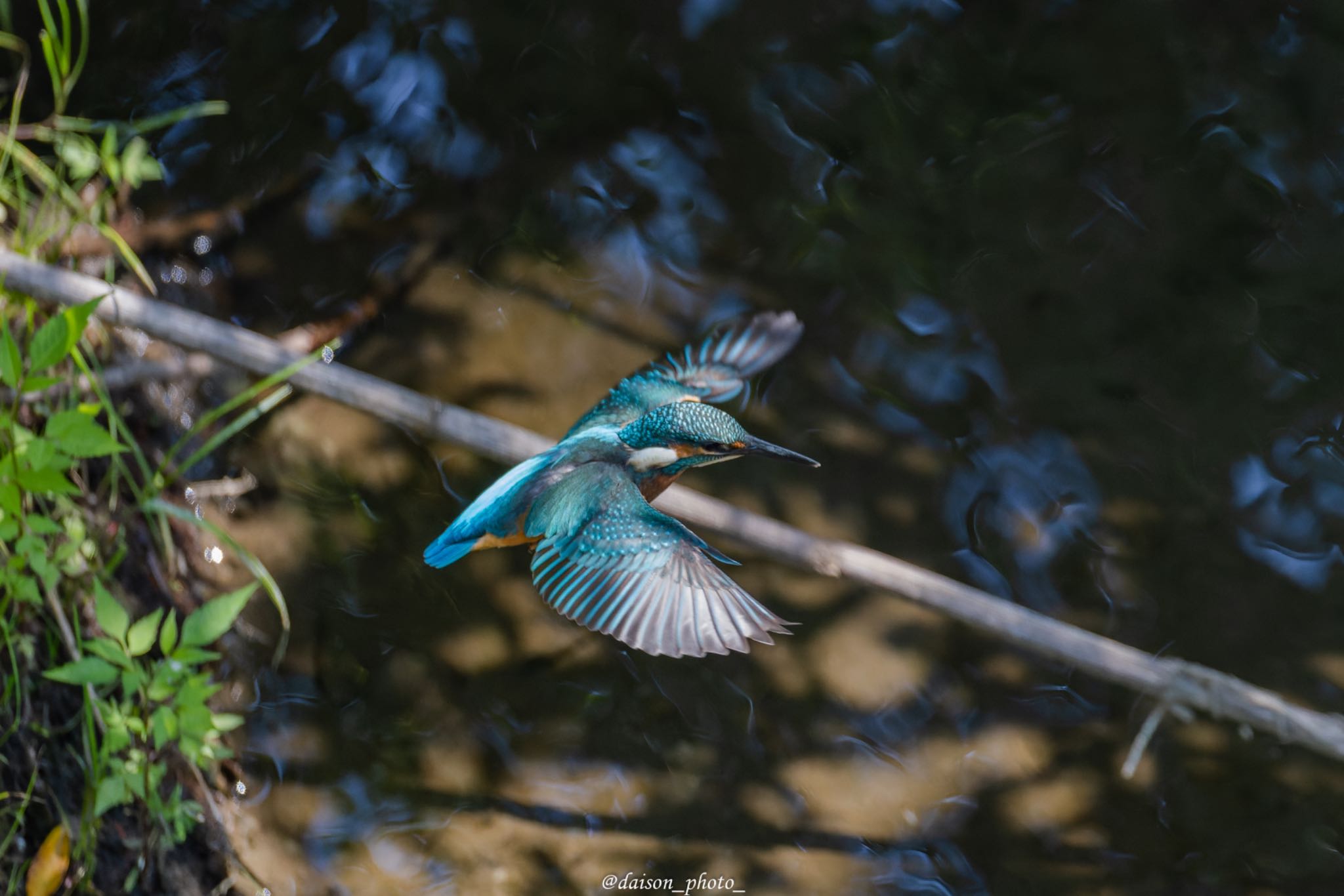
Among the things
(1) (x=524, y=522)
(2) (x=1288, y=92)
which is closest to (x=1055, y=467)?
(2) (x=1288, y=92)

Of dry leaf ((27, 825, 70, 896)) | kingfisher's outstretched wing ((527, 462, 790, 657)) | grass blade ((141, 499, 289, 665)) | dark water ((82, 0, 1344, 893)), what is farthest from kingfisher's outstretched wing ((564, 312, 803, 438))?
dry leaf ((27, 825, 70, 896))

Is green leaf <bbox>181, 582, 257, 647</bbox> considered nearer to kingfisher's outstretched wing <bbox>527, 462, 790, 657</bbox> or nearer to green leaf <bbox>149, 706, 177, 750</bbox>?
green leaf <bbox>149, 706, 177, 750</bbox>

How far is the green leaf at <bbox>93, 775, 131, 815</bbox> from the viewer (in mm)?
1852

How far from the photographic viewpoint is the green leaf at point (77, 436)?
161 cm

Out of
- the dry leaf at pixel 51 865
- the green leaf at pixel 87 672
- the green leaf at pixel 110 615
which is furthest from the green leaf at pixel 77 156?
the dry leaf at pixel 51 865

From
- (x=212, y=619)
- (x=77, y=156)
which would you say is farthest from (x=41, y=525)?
(x=77, y=156)

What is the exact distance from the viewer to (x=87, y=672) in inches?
65.7

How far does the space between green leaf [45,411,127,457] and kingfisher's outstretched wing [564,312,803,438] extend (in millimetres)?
860

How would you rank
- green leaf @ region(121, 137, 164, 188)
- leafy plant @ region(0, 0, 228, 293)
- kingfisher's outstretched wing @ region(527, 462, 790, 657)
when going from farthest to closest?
green leaf @ region(121, 137, 164, 188) → leafy plant @ region(0, 0, 228, 293) → kingfisher's outstretched wing @ region(527, 462, 790, 657)

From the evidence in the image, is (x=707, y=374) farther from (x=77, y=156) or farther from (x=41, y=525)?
(x=77, y=156)

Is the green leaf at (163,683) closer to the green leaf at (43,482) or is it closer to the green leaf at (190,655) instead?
the green leaf at (190,655)

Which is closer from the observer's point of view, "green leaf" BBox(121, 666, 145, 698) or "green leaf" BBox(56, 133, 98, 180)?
"green leaf" BBox(121, 666, 145, 698)

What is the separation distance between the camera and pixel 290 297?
8.91 feet

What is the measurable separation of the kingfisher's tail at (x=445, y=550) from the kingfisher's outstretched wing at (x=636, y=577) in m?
0.17
